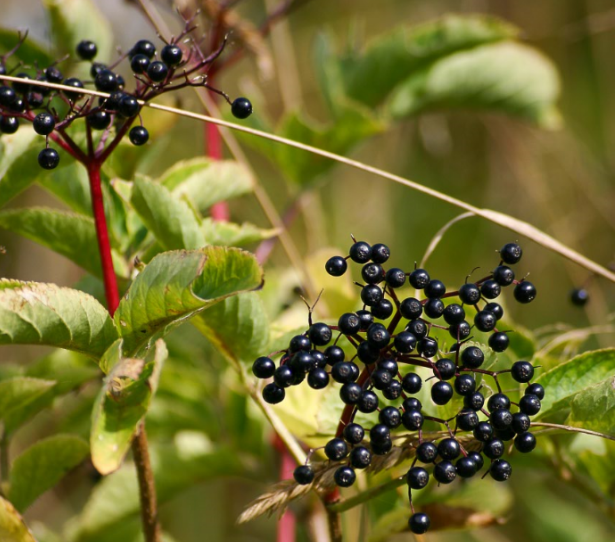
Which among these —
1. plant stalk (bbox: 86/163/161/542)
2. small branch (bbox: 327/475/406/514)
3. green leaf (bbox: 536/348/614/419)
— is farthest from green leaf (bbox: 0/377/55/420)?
green leaf (bbox: 536/348/614/419)

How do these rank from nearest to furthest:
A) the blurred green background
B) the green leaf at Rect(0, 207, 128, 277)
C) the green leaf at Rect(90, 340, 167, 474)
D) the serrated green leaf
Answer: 1. the green leaf at Rect(90, 340, 167, 474)
2. the green leaf at Rect(0, 207, 128, 277)
3. the serrated green leaf
4. the blurred green background

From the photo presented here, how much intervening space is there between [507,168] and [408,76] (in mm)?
1313

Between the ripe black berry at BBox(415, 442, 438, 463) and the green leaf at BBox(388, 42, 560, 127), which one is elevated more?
the green leaf at BBox(388, 42, 560, 127)

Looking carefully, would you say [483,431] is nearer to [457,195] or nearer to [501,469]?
[501,469]

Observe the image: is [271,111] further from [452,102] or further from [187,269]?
[187,269]

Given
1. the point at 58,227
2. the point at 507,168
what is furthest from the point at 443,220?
the point at 58,227

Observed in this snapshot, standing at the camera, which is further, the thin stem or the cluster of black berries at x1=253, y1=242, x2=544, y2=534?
the thin stem

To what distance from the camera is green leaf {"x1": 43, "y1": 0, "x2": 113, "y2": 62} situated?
125 cm

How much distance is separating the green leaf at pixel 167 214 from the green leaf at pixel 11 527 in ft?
1.21

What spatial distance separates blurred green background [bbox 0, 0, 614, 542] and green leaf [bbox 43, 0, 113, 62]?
64 centimetres

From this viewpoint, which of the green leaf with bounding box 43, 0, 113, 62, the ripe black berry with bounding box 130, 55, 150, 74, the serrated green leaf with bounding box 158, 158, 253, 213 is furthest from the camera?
the green leaf with bounding box 43, 0, 113, 62

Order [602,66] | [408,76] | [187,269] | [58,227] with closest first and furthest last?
[187,269] → [58,227] → [408,76] → [602,66]

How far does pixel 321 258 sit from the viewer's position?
4.88 ft

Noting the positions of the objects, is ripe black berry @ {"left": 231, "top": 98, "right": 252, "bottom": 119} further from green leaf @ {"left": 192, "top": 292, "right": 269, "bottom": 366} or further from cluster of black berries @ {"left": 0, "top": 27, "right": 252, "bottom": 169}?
green leaf @ {"left": 192, "top": 292, "right": 269, "bottom": 366}
